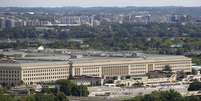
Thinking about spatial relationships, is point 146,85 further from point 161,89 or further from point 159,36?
point 159,36

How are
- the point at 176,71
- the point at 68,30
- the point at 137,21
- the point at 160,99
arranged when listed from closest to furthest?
the point at 160,99 < the point at 176,71 < the point at 68,30 < the point at 137,21

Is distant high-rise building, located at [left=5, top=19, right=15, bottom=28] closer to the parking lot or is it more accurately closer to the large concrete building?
the large concrete building

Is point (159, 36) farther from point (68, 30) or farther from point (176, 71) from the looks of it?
point (176, 71)

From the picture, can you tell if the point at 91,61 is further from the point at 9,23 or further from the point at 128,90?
the point at 9,23

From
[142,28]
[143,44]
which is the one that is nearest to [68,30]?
[142,28]

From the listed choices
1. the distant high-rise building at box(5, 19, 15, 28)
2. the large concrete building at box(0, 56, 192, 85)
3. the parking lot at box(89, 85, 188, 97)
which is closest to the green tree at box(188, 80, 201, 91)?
the parking lot at box(89, 85, 188, 97)

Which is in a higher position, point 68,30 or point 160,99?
point 160,99

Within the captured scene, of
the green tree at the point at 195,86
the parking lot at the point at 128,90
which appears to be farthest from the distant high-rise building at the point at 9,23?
the green tree at the point at 195,86

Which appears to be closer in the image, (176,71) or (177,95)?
(177,95)

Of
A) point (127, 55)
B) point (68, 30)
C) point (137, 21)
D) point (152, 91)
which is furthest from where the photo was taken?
point (137, 21)

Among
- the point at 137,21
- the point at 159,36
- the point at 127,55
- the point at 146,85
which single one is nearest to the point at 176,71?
the point at 127,55
